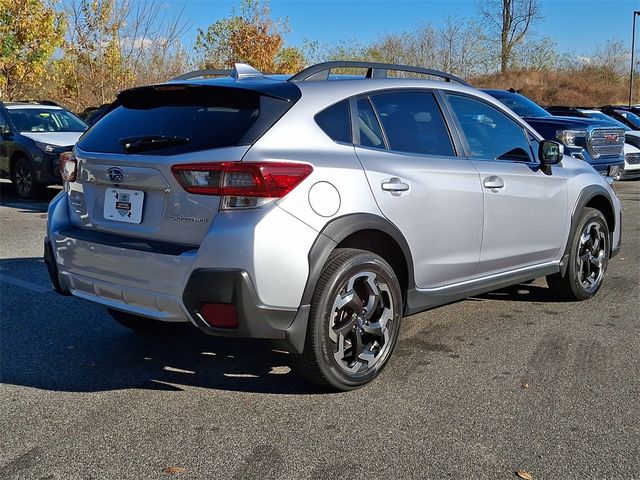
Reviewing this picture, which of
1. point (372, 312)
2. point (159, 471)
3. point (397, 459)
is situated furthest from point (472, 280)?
point (159, 471)

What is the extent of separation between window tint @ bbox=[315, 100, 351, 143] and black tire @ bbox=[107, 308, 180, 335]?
1847 millimetres

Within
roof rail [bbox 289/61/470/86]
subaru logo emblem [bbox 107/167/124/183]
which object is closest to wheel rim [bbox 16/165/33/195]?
subaru logo emblem [bbox 107/167/124/183]

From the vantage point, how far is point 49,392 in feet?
13.1

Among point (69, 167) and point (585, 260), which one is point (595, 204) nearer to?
point (585, 260)

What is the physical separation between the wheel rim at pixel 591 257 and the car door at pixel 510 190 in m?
0.44

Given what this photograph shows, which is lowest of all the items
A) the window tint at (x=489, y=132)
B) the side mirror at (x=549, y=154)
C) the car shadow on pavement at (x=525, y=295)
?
the car shadow on pavement at (x=525, y=295)

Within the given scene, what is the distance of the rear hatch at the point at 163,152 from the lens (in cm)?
358

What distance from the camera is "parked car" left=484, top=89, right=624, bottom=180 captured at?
38.9 feet

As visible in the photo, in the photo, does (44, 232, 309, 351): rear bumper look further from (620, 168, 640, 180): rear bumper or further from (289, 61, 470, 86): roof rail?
(620, 168, 640, 180): rear bumper

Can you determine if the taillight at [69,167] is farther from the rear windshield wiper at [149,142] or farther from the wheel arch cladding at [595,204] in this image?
the wheel arch cladding at [595,204]

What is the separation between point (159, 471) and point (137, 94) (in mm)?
2178

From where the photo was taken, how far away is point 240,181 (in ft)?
11.4

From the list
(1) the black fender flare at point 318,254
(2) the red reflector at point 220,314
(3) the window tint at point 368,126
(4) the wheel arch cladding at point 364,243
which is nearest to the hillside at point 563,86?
(3) the window tint at point 368,126

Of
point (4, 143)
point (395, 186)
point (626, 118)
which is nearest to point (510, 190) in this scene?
point (395, 186)
